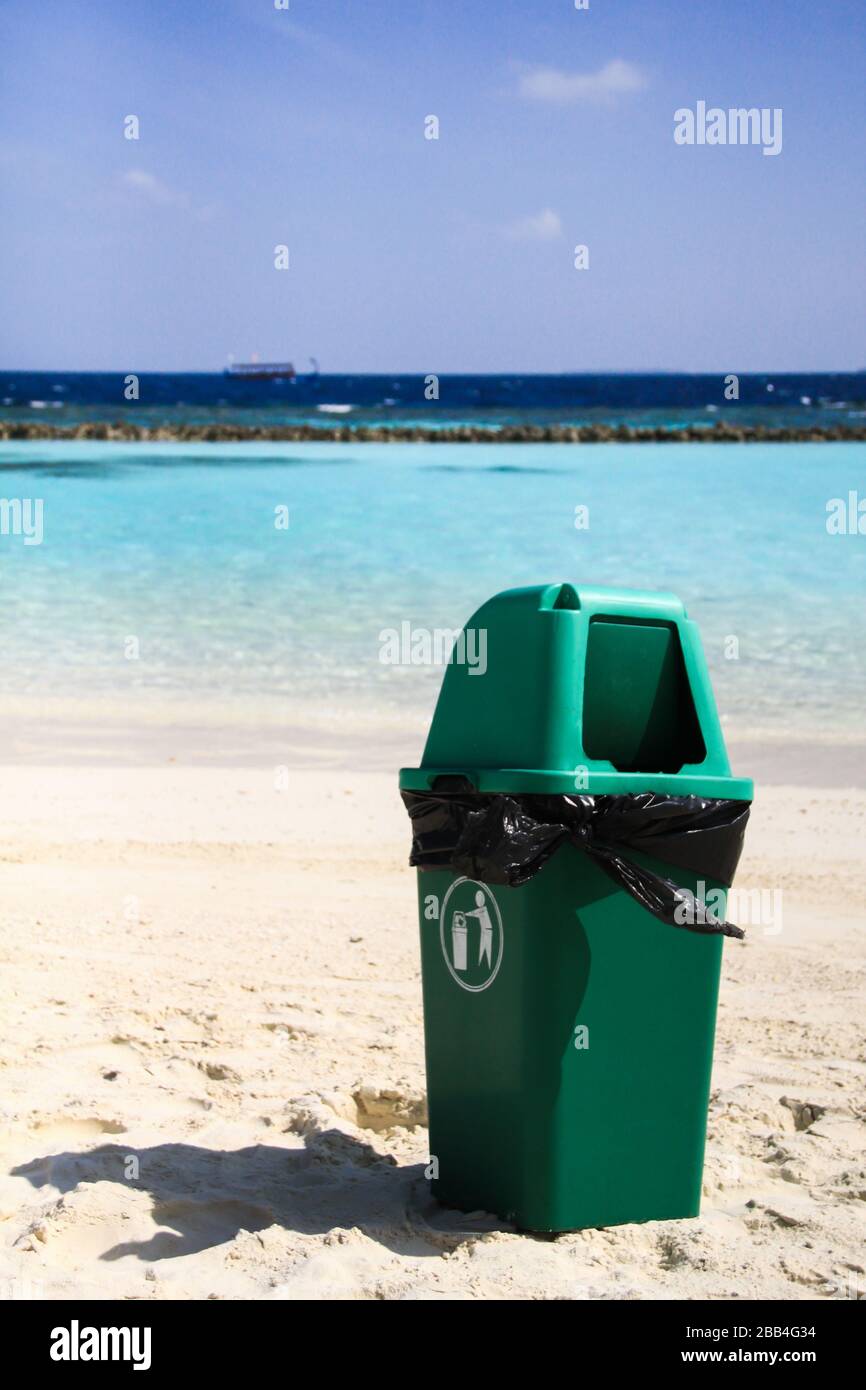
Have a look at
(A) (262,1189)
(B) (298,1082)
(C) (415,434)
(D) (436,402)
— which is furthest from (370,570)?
(D) (436,402)

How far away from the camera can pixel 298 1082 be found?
13.8 ft

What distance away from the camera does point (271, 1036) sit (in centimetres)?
454

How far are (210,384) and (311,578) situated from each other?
8057cm

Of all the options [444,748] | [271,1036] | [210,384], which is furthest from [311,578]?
[210,384]

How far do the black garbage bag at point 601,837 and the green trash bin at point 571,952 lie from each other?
3cm

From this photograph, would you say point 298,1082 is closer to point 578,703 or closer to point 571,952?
point 571,952

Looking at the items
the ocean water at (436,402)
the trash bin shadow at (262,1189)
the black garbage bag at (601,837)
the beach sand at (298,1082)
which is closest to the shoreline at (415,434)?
the ocean water at (436,402)

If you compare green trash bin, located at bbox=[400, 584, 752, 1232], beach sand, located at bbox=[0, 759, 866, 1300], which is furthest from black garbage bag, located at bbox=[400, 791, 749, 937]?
beach sand, located at bbox=[0, 759, 866, 1300]

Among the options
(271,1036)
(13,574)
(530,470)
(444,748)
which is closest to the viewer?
(444,748)

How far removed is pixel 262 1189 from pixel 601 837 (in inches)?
45.7

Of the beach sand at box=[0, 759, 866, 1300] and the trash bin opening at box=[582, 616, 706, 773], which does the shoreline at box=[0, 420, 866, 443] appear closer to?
the beach sand at box=[0, 759, 866, 1300]

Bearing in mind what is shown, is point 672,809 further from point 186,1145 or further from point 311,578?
point 311,578

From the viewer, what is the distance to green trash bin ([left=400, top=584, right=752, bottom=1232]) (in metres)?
3.07

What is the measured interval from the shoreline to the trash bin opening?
42.8 metres
